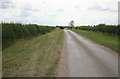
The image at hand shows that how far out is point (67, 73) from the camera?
5379mm

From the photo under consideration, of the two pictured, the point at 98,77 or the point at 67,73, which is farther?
the point at 67,73

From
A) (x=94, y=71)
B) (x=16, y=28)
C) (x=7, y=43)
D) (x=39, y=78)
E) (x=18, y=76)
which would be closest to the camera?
(x=39, y=78)

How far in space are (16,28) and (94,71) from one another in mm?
13971

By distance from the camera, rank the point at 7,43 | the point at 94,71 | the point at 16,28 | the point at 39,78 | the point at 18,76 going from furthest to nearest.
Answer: the point at 16,28 < the point at 7,43 < the point at 94,71 < the point at 18,76 < the point at 39,78

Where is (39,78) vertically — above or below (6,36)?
below

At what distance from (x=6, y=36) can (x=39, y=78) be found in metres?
10.5

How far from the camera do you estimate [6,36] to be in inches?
534

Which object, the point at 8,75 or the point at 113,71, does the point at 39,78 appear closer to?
the point at 8,75

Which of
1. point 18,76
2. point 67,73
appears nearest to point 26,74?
point 18,76

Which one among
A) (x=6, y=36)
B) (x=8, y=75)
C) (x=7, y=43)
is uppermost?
(x=6, y=36)

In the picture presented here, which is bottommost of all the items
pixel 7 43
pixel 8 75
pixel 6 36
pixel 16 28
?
pixel 8 75

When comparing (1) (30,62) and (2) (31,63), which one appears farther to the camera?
(1) (30,62)

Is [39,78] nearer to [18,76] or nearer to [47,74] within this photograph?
[47,74]

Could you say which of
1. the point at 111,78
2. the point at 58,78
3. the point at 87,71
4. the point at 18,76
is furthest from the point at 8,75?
the point at 111,78
